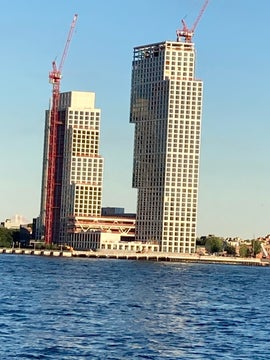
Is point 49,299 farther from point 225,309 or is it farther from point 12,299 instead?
point 225,309

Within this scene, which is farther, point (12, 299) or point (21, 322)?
point (12, 299)

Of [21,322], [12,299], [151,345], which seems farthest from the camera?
[12,299]

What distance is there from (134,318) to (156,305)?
56.6 feet

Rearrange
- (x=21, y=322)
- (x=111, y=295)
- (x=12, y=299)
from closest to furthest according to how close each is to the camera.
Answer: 1. (x=21, y=322)
2. (x=12, y=299)
3. (x=111, y=295)

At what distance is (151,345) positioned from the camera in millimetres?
67625

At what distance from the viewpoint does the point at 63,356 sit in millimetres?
61125

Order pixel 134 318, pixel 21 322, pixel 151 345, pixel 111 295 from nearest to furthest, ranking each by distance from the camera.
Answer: pixel 151 345
pixel 21 322
pixel 134 318
pixel 111 295

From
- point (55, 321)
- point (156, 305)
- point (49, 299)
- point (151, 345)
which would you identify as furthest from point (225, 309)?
point (151, 345)

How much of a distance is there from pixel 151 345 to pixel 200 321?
1679 cm

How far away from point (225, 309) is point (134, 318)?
18000 mm

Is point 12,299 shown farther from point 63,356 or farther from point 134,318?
point 63,356

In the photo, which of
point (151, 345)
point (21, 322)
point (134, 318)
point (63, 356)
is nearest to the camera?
point (63, 356)

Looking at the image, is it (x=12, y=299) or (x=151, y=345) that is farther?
(x=12, y=299)

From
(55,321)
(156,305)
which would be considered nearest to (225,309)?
(156,305)
